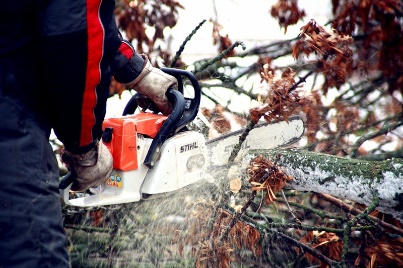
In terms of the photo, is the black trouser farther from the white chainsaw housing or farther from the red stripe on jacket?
the white chainsaw housing

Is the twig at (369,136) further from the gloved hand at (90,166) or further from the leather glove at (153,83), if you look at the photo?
the gloved hand at (90,166)

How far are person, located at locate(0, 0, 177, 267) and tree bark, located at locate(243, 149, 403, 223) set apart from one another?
3.70 feet

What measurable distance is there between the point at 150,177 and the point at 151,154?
12 cm

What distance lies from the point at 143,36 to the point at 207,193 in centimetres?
141

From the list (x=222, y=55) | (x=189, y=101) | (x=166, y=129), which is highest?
(x=222, y=55)

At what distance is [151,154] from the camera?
214 centimetres

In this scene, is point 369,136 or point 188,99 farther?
point 369,136

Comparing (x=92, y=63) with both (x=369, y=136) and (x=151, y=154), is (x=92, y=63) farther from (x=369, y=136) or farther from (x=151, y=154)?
(x=369, y=136)

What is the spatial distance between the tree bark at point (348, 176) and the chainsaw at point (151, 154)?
42cm

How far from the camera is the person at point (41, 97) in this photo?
1.38m

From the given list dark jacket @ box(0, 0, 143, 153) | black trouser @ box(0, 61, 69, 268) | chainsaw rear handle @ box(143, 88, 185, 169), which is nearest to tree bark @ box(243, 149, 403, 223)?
chainsaw rear handle @ box(143, 88, 185, 169)

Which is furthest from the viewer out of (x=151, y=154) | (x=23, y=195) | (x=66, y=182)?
(x=151, y=154)

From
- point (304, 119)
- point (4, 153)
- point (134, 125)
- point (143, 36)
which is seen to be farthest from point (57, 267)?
point (143, 36)

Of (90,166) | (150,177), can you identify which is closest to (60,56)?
(90,166)
